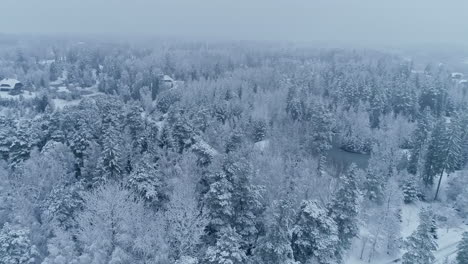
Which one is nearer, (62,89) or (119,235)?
(119,235)

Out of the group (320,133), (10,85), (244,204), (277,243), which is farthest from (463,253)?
(10,85)

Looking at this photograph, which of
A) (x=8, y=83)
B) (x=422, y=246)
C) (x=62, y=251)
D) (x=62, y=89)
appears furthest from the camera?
(x=62, y=89)

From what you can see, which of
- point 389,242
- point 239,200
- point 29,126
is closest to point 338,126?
point 389,242

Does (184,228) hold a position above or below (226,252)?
above

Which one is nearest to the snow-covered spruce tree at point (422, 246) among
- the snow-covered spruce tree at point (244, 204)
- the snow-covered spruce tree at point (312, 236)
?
the snow-covered spruce tree at point (312, 236)

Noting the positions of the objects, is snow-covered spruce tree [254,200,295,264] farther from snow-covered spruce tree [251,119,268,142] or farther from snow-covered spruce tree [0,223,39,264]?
snow-covered spruce tree [251,119,268,142]

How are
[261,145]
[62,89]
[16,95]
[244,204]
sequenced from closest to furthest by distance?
[244,204] < [261,145] < [16,95] < [62,89]

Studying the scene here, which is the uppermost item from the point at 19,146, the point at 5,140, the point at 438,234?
the point at 5,140

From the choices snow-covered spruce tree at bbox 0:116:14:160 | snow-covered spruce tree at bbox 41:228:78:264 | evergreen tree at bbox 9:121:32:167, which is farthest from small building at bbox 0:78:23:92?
snow-covered spruce tree at bbox 41:228:78:264

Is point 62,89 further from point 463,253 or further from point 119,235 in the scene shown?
point 463,253
